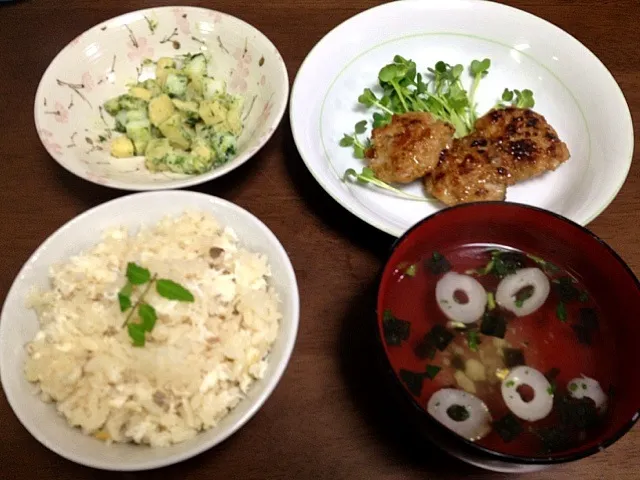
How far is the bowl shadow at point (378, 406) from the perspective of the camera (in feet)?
3.83

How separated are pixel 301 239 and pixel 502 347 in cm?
60

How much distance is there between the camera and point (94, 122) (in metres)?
1.70

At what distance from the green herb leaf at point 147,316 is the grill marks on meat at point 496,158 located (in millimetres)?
804

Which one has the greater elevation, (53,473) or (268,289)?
(268,289)

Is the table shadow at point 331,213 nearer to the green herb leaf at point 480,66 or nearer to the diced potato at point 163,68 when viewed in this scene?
the diced potato at point 163,68

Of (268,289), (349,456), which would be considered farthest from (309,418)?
(268,289)

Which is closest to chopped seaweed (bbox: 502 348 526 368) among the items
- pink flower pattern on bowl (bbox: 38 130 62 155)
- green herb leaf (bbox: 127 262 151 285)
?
green herb leaf (bbox: 127 262 151 285)

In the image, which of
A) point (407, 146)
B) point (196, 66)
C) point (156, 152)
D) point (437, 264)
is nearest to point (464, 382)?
point (437, 264)

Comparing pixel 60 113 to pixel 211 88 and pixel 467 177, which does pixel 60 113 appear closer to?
pixel 211 88

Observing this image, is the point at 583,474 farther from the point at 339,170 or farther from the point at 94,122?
the point at 94,122

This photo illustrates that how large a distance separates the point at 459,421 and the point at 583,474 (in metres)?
0.37

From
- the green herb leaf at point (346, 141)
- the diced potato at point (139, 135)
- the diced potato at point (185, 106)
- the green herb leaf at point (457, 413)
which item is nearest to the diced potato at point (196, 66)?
the diced potato at point (185, 106)

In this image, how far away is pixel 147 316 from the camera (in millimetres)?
1137

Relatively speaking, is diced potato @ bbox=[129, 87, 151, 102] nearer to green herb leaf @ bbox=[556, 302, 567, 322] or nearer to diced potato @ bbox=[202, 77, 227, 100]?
diced potato @ bbox=[202, 77, 227, 100]
